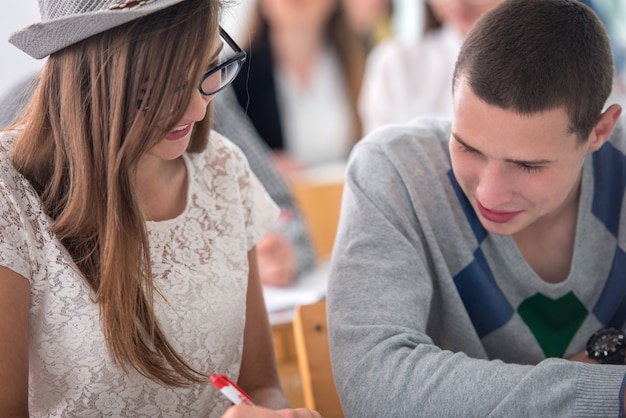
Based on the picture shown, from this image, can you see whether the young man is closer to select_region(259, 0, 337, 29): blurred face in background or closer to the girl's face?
the girl's face

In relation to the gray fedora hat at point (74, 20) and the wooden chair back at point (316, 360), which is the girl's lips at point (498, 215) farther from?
the gray fedora hat at point (74, 20)

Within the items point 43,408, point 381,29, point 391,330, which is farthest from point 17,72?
point 391,330

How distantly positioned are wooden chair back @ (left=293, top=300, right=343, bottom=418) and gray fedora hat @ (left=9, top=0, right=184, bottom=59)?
607 mm

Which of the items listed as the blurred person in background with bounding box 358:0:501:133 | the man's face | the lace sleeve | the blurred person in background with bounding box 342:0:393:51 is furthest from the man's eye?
the blurred person in background with bounding box 342:0:393:51

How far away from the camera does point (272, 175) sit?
8.68ft

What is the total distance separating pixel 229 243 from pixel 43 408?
0.38 m

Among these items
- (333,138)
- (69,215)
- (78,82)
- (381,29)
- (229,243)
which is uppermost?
(78,82)

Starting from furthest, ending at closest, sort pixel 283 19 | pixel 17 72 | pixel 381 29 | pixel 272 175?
pixel 381 29, pixel 283 19, pixel 17 72, pixel 272 175

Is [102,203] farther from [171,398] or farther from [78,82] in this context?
[171,398]

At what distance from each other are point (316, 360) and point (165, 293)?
0.30 m

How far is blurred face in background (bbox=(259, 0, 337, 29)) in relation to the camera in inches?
166

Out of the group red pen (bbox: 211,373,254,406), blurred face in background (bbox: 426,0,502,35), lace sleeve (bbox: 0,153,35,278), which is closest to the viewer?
red pen (bbox: 211,373,254,406)

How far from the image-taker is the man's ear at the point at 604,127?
1.38 metres

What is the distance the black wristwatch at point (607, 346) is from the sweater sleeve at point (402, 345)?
0.18m
